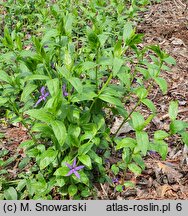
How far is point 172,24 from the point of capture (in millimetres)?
4824

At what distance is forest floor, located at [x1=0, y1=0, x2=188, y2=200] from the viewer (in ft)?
8.52

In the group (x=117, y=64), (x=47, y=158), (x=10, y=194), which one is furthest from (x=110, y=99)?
(x=10, y=194)

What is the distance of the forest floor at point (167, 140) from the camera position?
260 cm

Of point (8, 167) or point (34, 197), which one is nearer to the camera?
point (34, 197)

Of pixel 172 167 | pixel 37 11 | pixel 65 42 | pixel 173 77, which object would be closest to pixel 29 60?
pixel 65 42

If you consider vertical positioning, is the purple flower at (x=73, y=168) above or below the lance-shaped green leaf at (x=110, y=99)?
below

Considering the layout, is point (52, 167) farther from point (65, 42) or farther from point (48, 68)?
point (65, 42)

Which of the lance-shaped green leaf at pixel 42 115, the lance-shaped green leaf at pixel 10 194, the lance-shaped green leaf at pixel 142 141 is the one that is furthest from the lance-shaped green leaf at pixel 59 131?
the lance-shaped green leaf at pixel 10 194

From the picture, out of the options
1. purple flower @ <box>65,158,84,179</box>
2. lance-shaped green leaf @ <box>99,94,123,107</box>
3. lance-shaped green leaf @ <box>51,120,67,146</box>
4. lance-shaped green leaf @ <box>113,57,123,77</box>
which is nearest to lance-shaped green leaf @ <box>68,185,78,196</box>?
purple flower @ <box>65,158,84,179</box>

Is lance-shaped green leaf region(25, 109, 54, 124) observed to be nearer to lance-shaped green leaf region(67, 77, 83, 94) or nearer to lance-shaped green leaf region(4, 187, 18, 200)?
lance-shaped green leaf region(67, 77, 83, 94)

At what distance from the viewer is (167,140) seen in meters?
3.01

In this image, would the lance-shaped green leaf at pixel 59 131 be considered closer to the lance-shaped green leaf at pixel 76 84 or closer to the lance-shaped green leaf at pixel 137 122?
the lance-shaped green leaf at pixel 76 84

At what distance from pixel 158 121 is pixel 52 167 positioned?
119 centimetres

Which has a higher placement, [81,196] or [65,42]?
[65,42]
